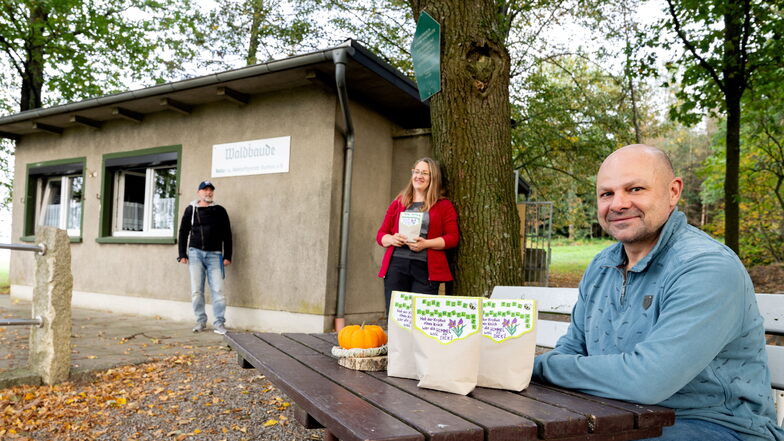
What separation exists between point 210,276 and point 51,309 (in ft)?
8.96

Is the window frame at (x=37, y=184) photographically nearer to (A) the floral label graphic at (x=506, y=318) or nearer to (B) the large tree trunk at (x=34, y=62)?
(B) the large tree trunk at (x=34, y=62)

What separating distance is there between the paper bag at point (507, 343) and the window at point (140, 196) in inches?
305

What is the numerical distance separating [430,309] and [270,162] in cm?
635

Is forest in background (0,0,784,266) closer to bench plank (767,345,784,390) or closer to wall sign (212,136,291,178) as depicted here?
wall sign (212,136,291,178)

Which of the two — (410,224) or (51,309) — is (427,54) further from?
(51,309)

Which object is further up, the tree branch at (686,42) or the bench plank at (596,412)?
the tree branch at (686,42)

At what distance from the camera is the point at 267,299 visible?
7293mm

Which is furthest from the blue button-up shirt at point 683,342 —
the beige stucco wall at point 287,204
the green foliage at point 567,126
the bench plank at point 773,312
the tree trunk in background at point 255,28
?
the tree trunk in background at point 255,28

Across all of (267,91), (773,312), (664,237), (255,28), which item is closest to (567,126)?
(267,91)

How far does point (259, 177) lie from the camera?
755 cm

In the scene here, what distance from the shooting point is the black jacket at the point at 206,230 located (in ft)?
22.9

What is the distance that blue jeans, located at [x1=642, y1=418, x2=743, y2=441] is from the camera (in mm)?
1475

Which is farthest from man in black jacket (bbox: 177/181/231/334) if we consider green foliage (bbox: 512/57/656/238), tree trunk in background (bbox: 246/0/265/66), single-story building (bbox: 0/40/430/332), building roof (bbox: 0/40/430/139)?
tree trunk in background (bbox: 246/0/265/66)

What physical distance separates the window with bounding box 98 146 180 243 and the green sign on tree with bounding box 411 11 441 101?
5.92 m
